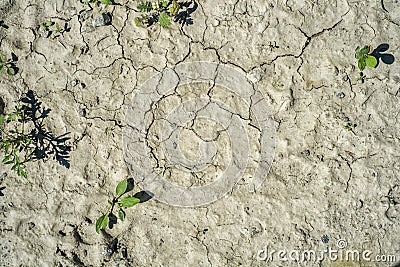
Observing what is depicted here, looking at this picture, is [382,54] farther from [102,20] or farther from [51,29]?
[51,29]

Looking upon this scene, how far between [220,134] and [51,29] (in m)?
1.53

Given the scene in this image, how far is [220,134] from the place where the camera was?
3.51 meters

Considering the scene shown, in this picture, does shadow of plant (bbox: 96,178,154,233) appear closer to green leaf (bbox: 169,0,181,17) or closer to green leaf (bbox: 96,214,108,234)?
green leaf (bbox: 96,214,108,234)

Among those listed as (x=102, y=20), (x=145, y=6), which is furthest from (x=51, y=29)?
(x=145, y=6)

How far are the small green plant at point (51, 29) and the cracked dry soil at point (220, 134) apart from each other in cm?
5

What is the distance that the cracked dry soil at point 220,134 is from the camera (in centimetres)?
339

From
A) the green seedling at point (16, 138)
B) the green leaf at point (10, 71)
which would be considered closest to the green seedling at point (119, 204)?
the green seedling at point (16, 138)

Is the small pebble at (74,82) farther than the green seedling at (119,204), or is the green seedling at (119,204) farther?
the small pebble at (74,82)

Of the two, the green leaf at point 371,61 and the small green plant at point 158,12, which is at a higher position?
the small green plant at point 158,12

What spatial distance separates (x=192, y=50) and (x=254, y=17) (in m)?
0.53

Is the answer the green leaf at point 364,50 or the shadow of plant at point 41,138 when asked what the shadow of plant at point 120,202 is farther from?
the green leaf at point 364,50

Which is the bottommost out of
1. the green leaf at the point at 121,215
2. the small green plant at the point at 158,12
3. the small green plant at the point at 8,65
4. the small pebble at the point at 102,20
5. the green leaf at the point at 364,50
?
the green leaf at the point at 121,215

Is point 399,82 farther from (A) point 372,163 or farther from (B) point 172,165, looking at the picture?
(B) point 172,165

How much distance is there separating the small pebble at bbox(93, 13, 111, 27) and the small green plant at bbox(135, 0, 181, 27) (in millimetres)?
219
